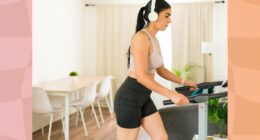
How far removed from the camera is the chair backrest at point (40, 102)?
3.30 m

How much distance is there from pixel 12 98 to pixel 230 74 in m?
0.28

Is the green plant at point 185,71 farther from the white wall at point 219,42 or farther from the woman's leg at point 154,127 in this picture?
the woman's leg at point 154,127

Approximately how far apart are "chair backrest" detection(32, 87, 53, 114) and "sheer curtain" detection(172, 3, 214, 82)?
2871 mm

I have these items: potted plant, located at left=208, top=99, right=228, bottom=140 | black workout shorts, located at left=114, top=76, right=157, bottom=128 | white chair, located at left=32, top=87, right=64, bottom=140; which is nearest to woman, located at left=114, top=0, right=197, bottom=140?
black workout shorts, located at left=114, top=76, right=157, bottom=128

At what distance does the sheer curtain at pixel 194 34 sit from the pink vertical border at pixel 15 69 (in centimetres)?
516

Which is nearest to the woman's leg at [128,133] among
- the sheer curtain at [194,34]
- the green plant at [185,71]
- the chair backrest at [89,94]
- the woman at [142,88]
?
the woman at [142,88]

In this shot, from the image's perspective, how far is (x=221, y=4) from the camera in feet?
17.5

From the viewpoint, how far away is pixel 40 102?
3.35 m

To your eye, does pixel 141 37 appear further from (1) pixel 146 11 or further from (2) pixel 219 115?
(2) pixel 219 115

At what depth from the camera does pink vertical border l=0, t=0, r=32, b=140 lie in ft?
1.33

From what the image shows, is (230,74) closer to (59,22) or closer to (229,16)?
(229,16)

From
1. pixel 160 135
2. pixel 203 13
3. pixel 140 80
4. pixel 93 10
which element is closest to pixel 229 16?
pixel 140 80

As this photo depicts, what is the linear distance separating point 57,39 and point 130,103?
11.0 feet

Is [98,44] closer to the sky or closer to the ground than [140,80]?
closer to the sky
